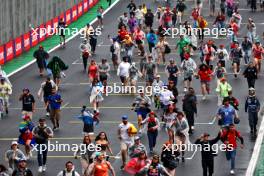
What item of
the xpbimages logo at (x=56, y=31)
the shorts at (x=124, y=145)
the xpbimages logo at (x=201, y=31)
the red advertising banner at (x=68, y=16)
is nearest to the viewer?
the shorts at (x=124, y=145)

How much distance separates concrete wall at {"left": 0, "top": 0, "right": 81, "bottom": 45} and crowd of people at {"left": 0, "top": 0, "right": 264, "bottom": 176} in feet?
9.37

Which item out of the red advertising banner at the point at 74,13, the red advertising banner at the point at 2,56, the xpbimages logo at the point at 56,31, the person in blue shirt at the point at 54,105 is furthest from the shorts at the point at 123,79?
the red advertising banner at the point at 74,13

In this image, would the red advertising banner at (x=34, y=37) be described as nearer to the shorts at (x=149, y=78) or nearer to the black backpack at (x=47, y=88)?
the shorts at (x=149, y=78)

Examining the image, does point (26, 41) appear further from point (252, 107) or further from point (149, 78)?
point (252, 107)

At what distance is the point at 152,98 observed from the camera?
148ft

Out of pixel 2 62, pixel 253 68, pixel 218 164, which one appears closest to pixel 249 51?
pixel 253 68

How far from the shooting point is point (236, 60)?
164ft

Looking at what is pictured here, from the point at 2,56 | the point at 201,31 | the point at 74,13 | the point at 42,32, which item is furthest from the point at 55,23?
the point at 201,31

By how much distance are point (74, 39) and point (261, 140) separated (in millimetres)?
23700

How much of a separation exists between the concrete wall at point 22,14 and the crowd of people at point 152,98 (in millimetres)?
2856

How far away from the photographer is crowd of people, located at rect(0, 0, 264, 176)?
33.6 meters

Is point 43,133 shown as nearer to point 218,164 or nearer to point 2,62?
point 218,164

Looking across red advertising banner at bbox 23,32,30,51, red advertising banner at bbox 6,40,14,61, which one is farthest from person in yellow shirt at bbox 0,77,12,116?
red advertising banner at bbox 23,32,30,51

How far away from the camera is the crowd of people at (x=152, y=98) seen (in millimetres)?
33625
